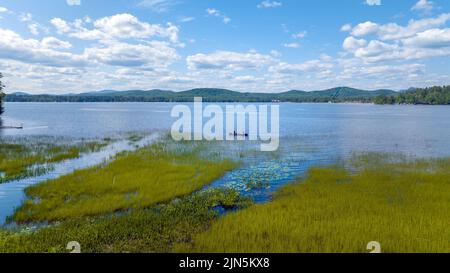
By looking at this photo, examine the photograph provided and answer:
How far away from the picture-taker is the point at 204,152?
1654 inches

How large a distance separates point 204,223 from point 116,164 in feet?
63.1

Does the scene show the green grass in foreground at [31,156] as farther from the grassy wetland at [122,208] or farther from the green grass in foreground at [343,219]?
the green grass in foreground at [343,219]

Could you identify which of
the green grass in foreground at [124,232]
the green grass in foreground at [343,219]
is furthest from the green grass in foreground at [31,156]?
the green grass in foreground at [343,219]

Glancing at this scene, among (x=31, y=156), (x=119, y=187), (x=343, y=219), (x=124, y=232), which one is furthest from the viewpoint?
(x=31, y=156)

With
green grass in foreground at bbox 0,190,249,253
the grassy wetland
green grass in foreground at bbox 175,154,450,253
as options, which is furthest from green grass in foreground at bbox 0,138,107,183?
green grass in foreground at bbox 175,154,450,253

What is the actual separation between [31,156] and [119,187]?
64.8 feet

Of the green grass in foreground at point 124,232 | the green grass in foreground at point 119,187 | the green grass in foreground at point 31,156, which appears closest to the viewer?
the green grass in foreground at point 124,232

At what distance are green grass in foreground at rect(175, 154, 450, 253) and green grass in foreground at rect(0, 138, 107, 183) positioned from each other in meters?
23.2

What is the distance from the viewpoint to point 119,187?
24.1 meters

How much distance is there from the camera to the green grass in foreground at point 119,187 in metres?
18.9

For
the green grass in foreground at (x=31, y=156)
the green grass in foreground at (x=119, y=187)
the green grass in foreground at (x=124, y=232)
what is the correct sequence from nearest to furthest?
the green grass in foreground at (x=124, y=232), the green grass in foreground at (x=119, y=187), the green grass in foreground at (x=31, y=156)

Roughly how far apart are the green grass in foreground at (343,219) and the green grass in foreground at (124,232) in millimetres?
1223

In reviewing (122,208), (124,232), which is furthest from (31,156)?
(124,232)

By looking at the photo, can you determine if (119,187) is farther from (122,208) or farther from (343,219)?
(343,219)
